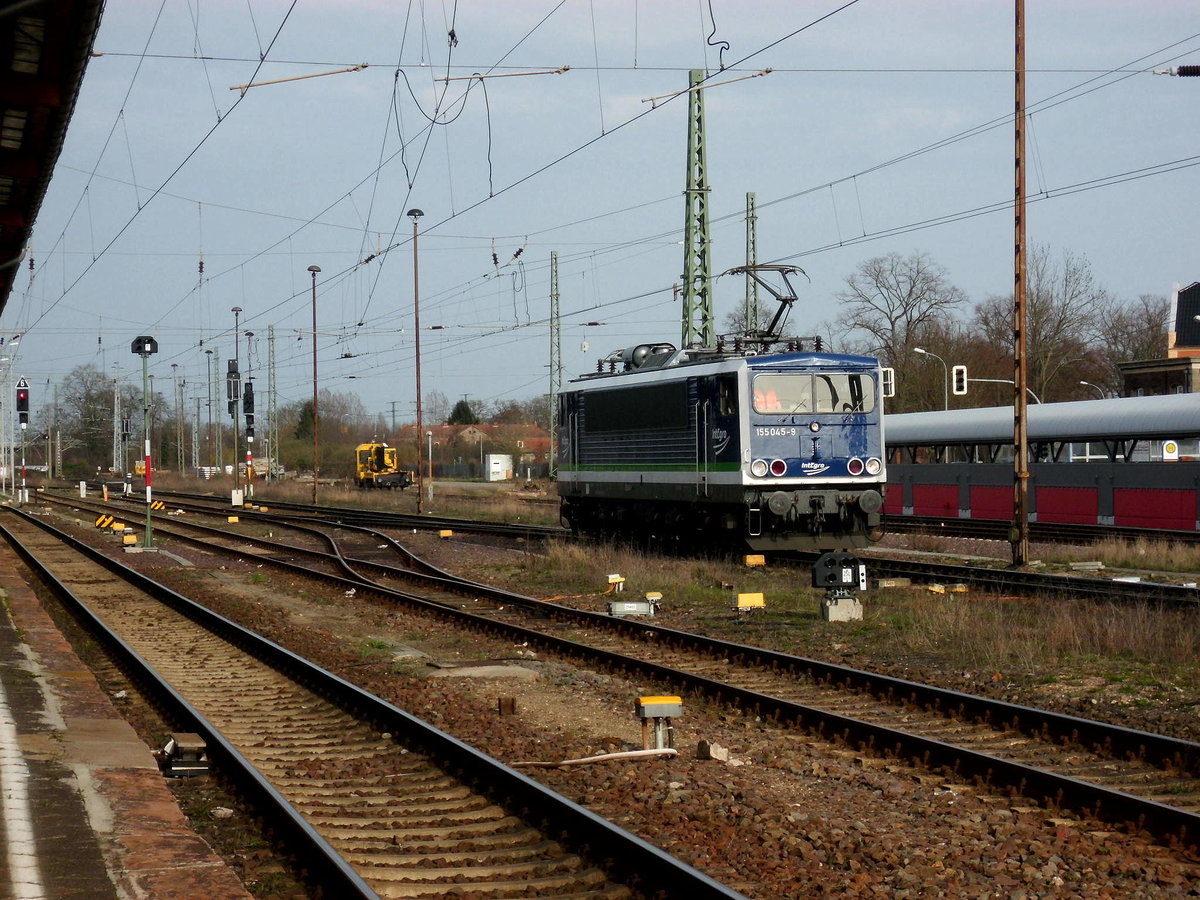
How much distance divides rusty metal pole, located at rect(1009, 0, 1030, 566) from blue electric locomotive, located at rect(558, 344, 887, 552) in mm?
2276

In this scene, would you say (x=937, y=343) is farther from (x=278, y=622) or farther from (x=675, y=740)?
(x=675, y=740)

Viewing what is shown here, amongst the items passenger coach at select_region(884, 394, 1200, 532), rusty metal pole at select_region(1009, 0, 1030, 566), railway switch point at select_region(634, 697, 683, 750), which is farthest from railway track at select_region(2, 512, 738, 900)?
passenger coach at select_region(884, 394, 1200, 532)

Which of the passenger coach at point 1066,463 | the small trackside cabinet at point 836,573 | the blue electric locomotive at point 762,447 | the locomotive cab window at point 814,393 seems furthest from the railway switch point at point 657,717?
the passenger coach at point 1066,463

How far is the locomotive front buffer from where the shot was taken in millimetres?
14703

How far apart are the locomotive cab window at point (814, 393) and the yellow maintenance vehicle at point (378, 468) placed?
5443cm

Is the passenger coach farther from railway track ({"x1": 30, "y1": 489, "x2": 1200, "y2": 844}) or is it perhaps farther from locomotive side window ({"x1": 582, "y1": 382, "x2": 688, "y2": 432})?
railway track ({"x1": 30, "y1": 489, "x2": 1200, "y2": 844})

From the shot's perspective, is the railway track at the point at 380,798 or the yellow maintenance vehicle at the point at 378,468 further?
the yellow maintenance vehicle at the point at 378,468

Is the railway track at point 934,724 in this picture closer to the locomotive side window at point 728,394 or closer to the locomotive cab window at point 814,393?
the locomotive side window at point 728,394

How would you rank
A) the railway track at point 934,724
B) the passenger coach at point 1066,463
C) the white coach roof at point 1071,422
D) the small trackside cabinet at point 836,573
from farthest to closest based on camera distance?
the white coach roof at point 1071,422 < the passenger coach at point 1066,463 < the small trackside cabinet at point 836,573 < the railway track at point 934,724

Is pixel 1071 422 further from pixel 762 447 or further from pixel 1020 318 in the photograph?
pixel 762 447

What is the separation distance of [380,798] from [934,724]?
4.25 m

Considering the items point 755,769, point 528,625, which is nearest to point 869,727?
point 755,769

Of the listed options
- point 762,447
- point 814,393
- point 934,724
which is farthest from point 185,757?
point 814,393

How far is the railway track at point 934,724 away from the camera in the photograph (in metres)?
7.45
